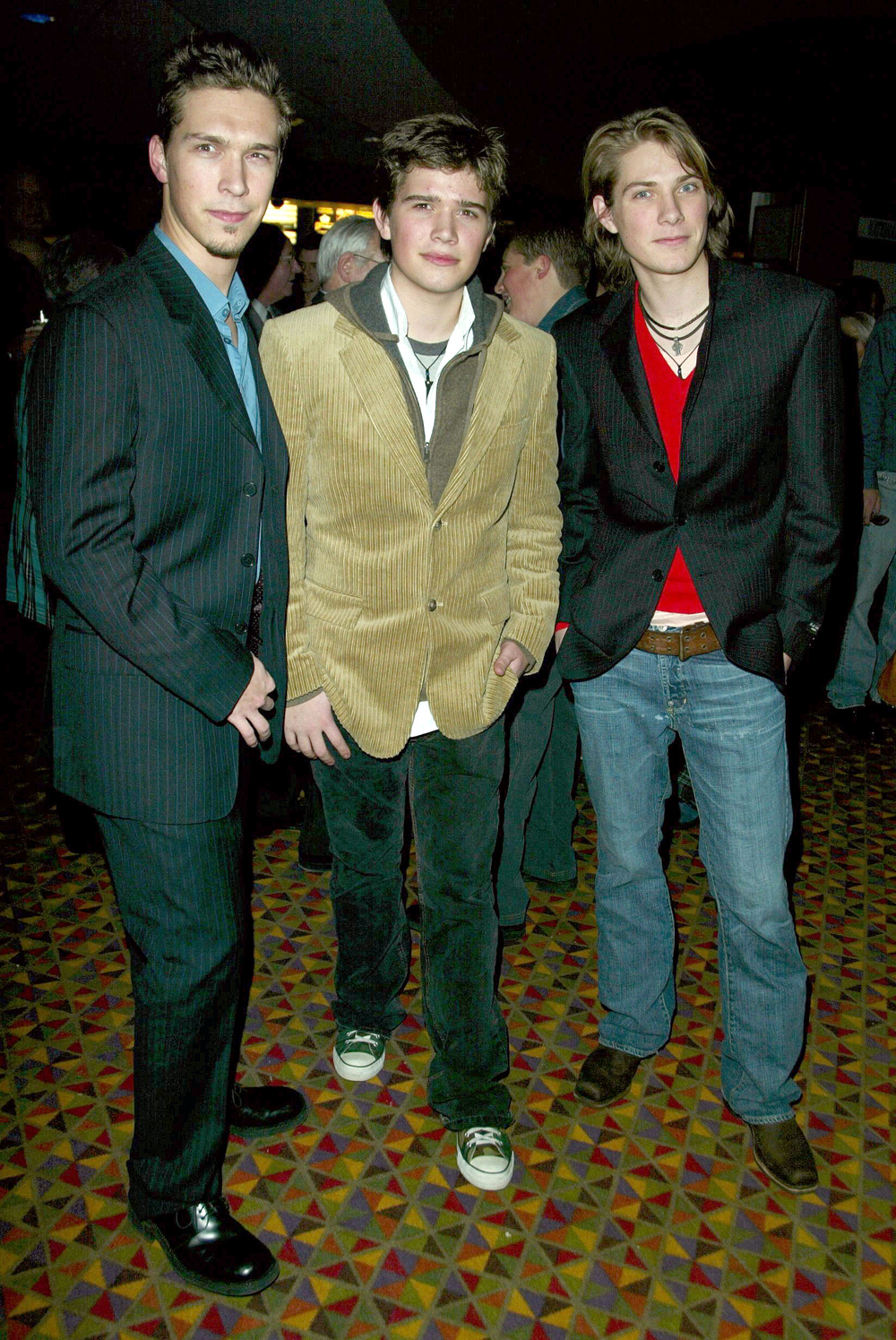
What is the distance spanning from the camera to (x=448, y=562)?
2004 millimetres

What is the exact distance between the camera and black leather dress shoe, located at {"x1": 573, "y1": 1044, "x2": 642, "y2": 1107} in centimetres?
239

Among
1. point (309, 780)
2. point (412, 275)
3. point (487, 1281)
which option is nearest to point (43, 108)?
point (309, 780)

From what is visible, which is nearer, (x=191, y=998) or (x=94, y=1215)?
(x=191, y=998)

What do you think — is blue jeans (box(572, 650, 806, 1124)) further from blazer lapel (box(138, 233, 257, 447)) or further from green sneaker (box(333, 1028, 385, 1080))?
blazer lapel (box(138, 233, 257, 447))

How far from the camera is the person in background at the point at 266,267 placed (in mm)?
3807

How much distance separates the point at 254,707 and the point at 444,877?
65 centimetres

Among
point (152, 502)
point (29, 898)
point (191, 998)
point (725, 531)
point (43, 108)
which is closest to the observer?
point (152, 502)

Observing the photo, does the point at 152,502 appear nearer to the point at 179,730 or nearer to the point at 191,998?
the point at 179,730

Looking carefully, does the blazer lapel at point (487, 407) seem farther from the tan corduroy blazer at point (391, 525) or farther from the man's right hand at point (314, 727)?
the man's right hand at point (314, 727)

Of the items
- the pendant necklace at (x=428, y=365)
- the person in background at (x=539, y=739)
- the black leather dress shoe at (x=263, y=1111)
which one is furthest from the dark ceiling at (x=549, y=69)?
the black leather dress shoe at (x=263, y=1111)

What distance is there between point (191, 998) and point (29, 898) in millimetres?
1742

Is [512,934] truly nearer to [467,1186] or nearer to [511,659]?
[467,1186]

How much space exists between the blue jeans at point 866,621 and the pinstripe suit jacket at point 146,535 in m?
3.76

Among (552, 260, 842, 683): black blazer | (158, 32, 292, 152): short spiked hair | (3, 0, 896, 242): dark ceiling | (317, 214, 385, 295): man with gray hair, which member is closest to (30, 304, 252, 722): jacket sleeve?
(158, 32, 292, 152): short spiked hair
